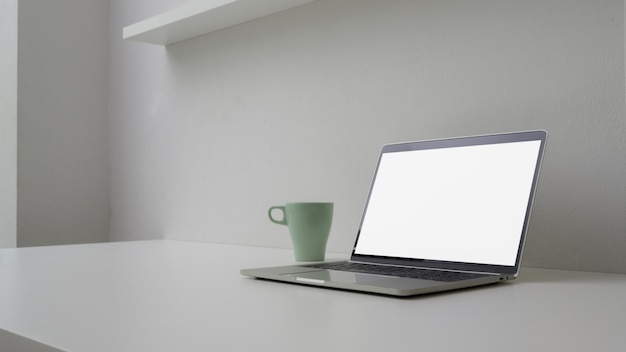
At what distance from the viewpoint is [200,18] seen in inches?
57.9

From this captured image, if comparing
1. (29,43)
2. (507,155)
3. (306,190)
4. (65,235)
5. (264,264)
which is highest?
(29,43)

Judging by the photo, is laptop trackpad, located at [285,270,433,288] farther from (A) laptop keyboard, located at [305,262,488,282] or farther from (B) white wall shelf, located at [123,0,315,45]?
(B) white wall shelf, located at [123,0,315,45]

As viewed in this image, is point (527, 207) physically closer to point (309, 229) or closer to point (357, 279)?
point (357, 279)

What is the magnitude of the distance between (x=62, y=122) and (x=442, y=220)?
1481mm

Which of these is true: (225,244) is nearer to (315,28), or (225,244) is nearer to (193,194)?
(193,194)

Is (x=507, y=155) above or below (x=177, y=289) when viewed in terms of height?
above

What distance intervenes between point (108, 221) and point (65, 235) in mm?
141

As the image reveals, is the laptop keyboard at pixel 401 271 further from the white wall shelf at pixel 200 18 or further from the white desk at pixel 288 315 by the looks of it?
the white wall shelf at pixel 200 18

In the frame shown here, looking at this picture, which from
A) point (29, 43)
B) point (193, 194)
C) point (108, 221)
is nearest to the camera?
point (193, 194)

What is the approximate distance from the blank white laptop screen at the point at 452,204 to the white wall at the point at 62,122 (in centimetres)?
130

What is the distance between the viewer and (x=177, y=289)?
78cm

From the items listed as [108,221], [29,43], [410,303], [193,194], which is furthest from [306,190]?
[29,43]

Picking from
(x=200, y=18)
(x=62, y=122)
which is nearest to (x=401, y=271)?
(x=200, y=18)

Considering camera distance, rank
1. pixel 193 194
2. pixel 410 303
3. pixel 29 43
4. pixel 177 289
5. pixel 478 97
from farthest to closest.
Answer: pixel 29 43 → pixel 193 194 → pixel 478 97 → pixel 177 289 → pixel 410 303
